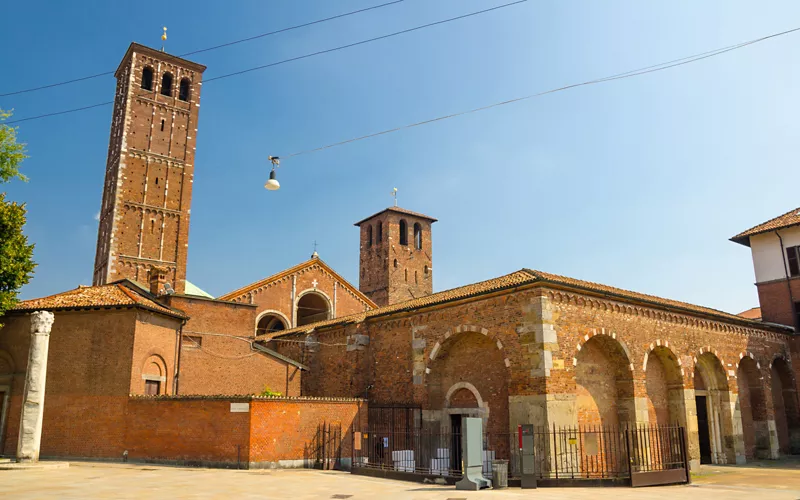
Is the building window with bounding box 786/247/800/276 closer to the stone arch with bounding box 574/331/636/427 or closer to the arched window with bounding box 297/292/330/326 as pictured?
the stone arch with bounding box 574/331/636/427

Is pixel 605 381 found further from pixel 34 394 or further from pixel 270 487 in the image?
pixel 34 394

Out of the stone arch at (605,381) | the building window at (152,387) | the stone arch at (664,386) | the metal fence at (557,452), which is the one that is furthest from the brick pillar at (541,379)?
the building window at (152,387)

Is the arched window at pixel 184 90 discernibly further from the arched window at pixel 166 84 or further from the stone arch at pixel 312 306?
the stone arch at pixel 312 306

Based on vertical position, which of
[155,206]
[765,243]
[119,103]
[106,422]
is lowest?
Answer: [106,422]

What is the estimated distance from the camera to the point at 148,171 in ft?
120

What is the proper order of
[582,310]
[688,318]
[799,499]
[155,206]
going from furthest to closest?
[155,206] → [688,318] → [582,310] → [799,499]

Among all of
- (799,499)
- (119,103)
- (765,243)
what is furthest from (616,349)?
(119,103)

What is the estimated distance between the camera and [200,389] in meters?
22.6

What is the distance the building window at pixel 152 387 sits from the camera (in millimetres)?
19594

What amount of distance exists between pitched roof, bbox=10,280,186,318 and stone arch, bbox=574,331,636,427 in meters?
14.2

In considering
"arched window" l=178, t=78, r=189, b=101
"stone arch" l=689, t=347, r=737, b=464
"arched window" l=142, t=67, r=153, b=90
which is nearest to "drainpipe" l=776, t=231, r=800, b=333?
"stone arch" l=689, t=347, r=737, b=464

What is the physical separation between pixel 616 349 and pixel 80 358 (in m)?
17.1

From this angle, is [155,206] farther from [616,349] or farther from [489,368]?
[616,349]

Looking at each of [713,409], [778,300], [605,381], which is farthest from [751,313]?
[605,381]
